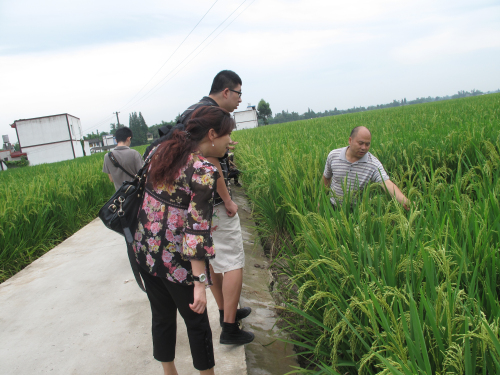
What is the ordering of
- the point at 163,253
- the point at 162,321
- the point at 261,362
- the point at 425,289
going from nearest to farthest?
the point at 425,289 < the point at 163,253 < the point at 162,321 < the point at 261,362

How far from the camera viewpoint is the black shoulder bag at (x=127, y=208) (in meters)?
1.75

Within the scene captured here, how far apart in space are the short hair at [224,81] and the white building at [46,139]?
42.2 metres

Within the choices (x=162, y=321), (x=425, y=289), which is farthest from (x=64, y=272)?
(x=425, y=289)

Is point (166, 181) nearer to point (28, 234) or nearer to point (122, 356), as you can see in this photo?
point (122, 356)

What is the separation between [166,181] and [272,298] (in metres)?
1.79

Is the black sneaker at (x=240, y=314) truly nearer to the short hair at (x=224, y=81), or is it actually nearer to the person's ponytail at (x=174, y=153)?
the person's ponytail at (x=174, y=153)

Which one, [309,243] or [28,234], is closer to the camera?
[309,243]

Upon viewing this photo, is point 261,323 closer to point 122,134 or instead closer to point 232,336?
point 232,336

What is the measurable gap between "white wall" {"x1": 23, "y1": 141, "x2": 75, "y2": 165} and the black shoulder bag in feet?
141

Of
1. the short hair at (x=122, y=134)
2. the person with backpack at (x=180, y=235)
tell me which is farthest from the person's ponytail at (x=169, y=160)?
the short hair at (x=122, y=134)

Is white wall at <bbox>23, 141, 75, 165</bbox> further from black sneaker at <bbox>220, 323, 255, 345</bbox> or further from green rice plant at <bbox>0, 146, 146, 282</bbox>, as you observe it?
black sneaker at <bbox>220, 323, 255, 345</bbox>

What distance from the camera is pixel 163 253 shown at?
169 centimetres

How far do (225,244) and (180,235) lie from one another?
2.05 ft

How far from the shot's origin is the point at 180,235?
5.52 ft
